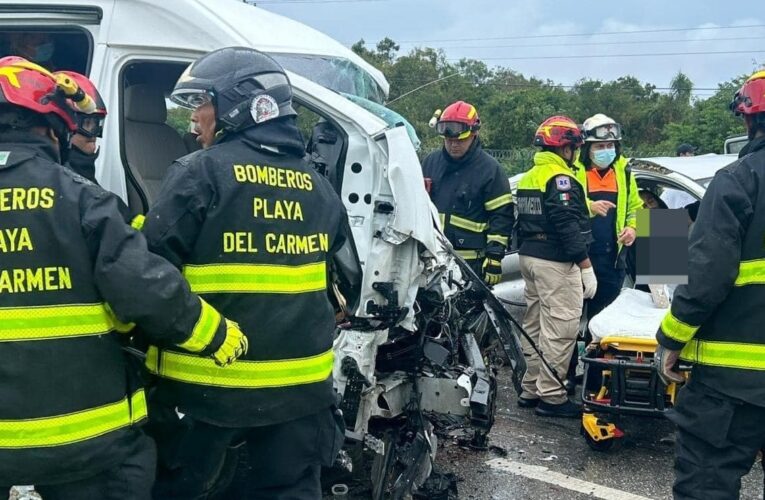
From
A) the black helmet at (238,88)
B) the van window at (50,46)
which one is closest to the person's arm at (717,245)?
the black helmet at (238,88)

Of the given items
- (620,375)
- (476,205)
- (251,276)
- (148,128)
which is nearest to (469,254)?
(476,205)

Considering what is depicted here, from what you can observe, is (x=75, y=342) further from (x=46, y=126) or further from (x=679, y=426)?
(x=679, y=426)

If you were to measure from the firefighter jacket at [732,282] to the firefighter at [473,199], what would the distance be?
289 cm

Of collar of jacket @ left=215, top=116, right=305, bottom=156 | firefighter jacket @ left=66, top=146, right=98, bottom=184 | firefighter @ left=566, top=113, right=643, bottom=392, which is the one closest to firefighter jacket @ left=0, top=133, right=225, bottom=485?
collar of jacket @ left=215, top=116, right=305, bottom=156

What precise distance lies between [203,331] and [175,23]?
6.56 feet

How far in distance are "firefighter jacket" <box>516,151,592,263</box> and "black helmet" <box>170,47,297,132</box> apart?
312cm

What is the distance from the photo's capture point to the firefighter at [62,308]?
2.33m

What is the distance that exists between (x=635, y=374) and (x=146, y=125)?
3.14 m

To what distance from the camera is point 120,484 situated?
250 cm

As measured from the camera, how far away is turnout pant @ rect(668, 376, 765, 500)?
3.13 meters

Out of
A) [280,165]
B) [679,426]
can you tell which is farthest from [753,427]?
[280,165]

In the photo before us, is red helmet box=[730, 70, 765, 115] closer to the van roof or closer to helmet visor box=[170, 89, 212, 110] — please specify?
helmet visor box=[170, 89, 212, 110]

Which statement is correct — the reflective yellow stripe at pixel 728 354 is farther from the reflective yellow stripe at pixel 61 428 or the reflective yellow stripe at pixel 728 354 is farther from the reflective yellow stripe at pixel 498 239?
the reflective yellow stripe at pixel 498 239

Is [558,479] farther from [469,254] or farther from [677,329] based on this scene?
[469,254]
